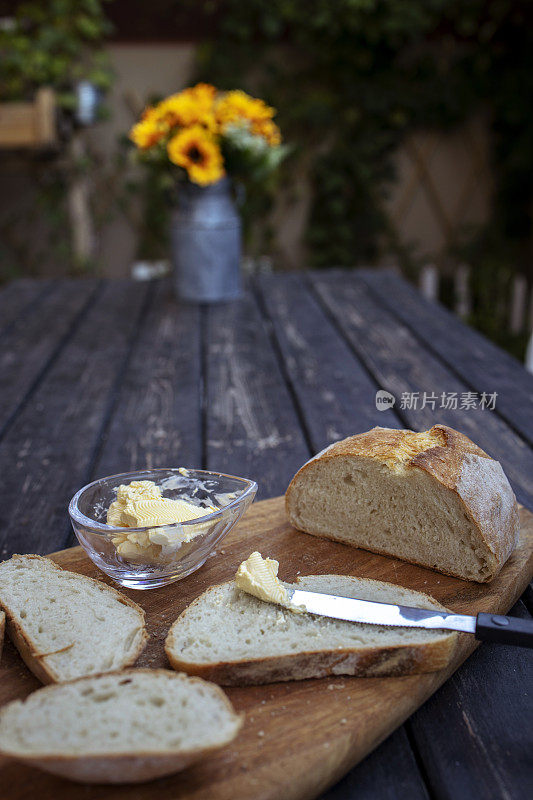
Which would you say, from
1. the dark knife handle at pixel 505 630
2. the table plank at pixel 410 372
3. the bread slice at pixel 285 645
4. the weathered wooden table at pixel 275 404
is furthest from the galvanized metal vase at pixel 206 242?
the dark knife handle at pixel 505 630

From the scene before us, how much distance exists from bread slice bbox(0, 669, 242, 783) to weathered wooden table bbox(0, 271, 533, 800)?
119 mm

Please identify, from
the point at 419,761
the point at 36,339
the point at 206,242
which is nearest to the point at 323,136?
the point at 206,242

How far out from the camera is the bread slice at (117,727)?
436 mm

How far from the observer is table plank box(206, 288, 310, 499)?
1.04 metres

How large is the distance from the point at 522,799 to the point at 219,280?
167 centimetres

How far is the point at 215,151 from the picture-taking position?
1.77 metres

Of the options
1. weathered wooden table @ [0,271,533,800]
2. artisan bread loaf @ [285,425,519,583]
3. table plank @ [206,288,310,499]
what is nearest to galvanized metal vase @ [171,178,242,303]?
weathered wooden table @ [0,271,533,800]

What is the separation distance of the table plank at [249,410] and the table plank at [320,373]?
0.10ft

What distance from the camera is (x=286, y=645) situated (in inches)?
22.8

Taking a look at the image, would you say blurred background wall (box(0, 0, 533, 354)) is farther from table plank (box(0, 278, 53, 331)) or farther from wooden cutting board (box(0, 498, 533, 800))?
wooden cutting board (box(0, 498, 533, 800))

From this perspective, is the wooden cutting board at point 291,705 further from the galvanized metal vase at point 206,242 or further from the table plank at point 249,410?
the galvanized metal vase at point 206,242

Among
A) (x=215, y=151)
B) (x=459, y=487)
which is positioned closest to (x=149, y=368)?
(x=215, y=151)

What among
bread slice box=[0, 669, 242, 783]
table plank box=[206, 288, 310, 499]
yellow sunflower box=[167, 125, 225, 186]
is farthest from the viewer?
yellow sunflower box=[167, 125, 225, 186]

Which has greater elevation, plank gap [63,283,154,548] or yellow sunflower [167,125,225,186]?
yellow sunflower [167,125,225,186]
